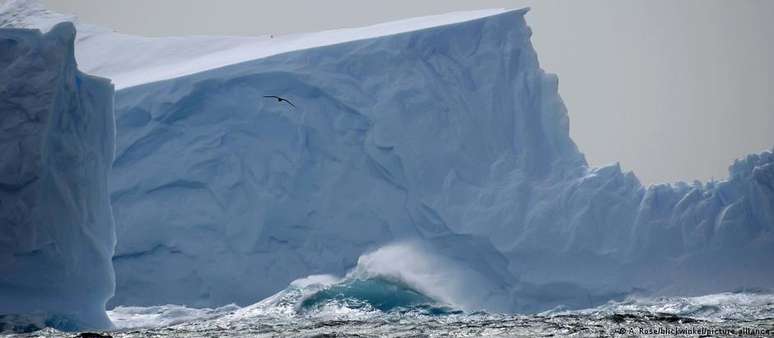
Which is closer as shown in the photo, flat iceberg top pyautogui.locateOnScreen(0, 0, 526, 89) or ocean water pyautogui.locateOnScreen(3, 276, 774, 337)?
ocean water pyautogui.locateOnScreen(3, 276, 774, 337)

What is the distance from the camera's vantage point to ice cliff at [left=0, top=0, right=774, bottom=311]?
18.7 meters

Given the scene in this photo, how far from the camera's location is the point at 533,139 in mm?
19578

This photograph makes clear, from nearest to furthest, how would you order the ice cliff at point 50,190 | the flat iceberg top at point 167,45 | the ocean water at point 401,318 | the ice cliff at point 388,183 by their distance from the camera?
the ocean water at point 401,318 → the ice cliff at point 50,190 → the ice cliff at point 388,183 → the flat iceberg top at point 167,45

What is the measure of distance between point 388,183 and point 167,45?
6998 mm

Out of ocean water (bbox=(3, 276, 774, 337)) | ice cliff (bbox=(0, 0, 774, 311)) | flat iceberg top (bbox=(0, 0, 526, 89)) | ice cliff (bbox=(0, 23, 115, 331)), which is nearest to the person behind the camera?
ocean water (bbox=(3, 276, 774, 337))

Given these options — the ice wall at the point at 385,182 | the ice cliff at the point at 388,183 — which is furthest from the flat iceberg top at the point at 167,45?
the ice wall at the point at 385,182

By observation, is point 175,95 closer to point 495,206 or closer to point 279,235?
point 279,235

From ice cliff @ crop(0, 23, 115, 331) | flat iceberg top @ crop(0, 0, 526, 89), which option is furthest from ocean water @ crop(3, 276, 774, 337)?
flat iceberg top @ crop(0, 0, 526, 89)

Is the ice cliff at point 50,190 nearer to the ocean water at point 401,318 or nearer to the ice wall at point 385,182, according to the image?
the ocean water at point 401,318

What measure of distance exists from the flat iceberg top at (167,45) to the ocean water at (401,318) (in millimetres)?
4719

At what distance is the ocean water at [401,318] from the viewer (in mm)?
11836

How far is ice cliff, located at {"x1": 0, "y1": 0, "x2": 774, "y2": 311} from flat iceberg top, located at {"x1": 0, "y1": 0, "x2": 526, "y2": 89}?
1.68 ft

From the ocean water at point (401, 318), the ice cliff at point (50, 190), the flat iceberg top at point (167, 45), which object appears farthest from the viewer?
the flat iceberg top at point (167, 45)

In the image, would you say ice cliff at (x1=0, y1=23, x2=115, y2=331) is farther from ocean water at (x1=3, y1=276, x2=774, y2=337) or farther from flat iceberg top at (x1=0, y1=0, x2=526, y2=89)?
flat iceberg top at (x1=0, y1=0, x2=526, y2=89)
